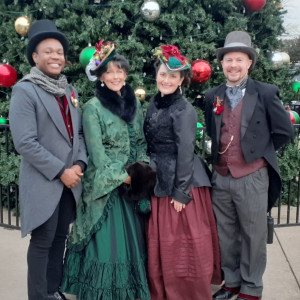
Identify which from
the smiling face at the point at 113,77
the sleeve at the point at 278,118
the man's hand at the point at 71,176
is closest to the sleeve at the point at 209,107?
the sleeve at the point at 278,118

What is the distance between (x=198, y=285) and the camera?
306cm

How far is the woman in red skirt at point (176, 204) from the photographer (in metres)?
3.03

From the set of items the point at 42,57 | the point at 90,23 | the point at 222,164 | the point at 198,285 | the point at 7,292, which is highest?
the point at 90,23

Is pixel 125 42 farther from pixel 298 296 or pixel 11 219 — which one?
pixel 298 296

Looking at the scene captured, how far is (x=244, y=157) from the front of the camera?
303 cm

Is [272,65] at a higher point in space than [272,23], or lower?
lower

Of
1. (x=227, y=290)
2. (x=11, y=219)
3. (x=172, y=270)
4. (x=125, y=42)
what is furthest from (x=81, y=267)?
(x=125, y=42)

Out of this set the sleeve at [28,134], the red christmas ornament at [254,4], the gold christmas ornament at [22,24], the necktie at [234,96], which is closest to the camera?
the sleeve at [28,134]

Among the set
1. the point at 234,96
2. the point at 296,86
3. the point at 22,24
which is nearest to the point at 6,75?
the point at 22,24

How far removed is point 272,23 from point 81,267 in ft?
14.6

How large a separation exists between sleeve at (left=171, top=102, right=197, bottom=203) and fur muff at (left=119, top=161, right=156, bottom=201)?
0.21m

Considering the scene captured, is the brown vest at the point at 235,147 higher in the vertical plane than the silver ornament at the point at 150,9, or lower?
lower

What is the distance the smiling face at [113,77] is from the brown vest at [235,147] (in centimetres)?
84

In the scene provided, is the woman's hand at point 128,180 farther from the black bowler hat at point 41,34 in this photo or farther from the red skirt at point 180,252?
the black bowler hat at point 41,34
